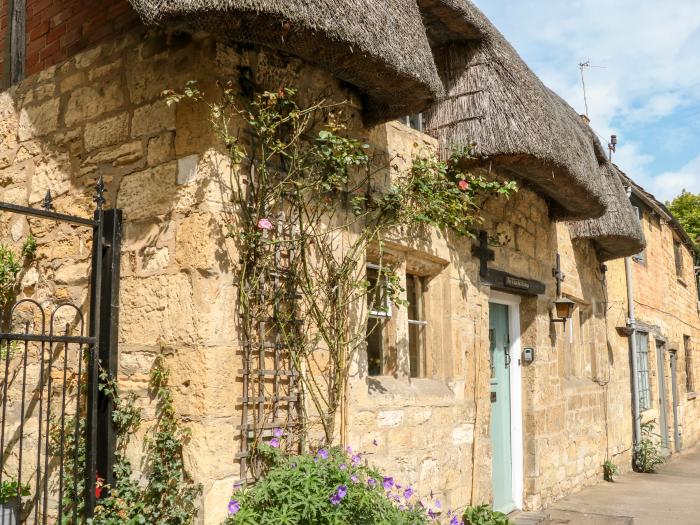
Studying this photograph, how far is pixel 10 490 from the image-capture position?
13.0ft

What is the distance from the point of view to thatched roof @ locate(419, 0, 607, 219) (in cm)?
529

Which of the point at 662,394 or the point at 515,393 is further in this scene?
the point at 662,394

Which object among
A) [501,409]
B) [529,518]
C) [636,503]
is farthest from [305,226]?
[636,503]

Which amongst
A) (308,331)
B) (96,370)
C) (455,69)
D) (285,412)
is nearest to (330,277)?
(308,331)

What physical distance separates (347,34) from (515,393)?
14.0 ft

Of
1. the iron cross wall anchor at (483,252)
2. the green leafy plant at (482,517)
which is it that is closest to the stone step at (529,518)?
the green leafy plant at (482,517)

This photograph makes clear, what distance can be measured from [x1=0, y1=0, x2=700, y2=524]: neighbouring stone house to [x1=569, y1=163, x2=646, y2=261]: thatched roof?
991 millimetres

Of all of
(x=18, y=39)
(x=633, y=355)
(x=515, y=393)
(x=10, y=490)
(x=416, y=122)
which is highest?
(x=18, y=39)

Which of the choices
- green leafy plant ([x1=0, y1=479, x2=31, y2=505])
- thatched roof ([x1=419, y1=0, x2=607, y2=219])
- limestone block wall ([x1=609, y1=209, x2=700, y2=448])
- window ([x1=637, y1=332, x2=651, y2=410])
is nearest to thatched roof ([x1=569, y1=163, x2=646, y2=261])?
limestone block wall ([x1=609, y1=209, x2=700, y2=448])

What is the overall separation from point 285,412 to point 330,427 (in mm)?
321

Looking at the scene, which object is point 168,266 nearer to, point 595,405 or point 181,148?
point 181,148

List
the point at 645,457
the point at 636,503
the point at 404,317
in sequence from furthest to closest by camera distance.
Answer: the point at 645,457, the point at 636,503, the point at 404,317

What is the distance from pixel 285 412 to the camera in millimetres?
3707

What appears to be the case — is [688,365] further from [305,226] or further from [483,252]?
[305,226]
